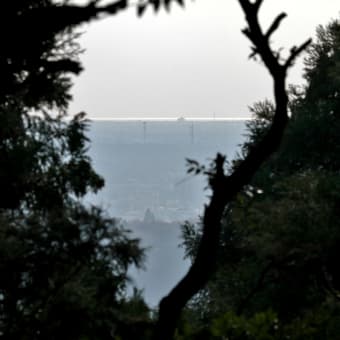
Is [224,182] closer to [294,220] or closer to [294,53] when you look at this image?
[294,53]

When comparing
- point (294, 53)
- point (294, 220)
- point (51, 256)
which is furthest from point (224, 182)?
point (294, 220)

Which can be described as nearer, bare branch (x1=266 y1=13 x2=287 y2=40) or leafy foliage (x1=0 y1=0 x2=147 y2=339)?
leafy foliage (x1=0 y1=0 x2=147 y2=339)

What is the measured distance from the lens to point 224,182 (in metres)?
6.81

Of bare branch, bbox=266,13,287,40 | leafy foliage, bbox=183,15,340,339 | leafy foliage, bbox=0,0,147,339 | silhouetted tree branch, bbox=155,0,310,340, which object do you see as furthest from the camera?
leafy foliage, bbox=183,15,340,339

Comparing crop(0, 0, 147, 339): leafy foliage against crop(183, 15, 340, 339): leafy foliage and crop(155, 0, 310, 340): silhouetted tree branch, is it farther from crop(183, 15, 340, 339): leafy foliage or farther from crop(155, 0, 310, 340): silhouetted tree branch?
crop(183, 15, 340, 339): leafy foliage

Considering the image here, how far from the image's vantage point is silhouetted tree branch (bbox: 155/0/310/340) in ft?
22.0

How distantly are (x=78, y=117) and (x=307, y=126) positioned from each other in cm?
1037

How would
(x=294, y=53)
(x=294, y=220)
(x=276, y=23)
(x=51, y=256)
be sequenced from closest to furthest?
(x=276, y=23) < (x=294, y=53) < (x=51, y=256) < (x=294, y=220)

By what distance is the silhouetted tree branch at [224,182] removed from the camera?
6695 mm

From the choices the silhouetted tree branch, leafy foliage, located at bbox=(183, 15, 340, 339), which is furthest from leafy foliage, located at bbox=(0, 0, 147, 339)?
leafy foliage, located at bbox=(183, 15, 340, 339)

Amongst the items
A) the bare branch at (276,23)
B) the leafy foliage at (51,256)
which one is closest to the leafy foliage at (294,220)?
the leafy foliage at (51,256)

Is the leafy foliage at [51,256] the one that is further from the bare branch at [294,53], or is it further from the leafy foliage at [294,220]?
the leafy foliage at [294,220]

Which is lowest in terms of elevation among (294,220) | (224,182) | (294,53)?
(224,182)

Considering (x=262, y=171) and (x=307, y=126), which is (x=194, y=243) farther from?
(x=307, y=126)
